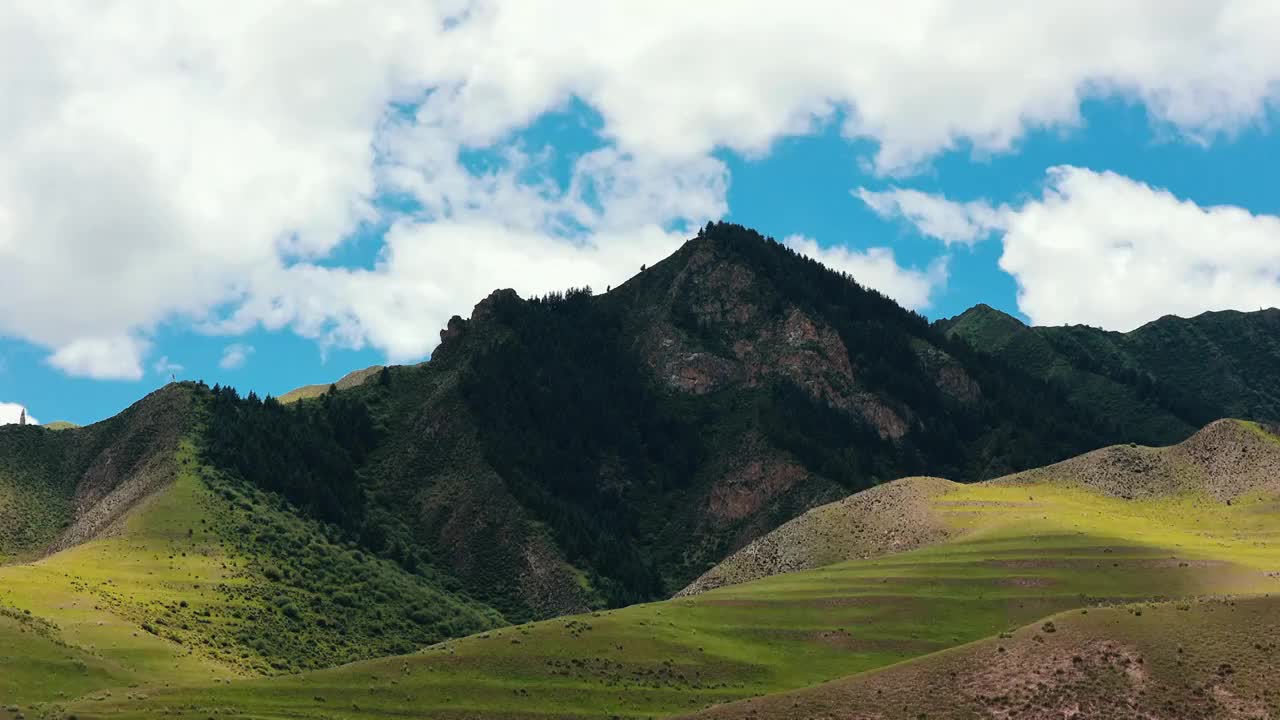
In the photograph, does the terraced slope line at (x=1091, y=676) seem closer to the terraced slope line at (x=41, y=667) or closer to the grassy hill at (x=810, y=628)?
the grassy hill at (x=810, y=628)

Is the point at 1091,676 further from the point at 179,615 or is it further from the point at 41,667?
the point at 179,615

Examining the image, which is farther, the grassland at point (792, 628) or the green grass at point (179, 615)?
the green grass at point (179, 615)

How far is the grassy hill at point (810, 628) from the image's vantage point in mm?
123125

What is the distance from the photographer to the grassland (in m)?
125

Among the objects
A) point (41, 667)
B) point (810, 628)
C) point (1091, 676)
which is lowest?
point (1091, 676)

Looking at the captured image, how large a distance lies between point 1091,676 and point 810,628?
57.2 metres

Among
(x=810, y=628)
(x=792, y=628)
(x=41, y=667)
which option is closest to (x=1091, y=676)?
(x=810, y=628)

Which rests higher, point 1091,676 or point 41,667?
point 41,667

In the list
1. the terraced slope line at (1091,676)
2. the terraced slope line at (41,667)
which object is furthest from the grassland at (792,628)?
the terraced slope line at (1091,676)

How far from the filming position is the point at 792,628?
511 ft

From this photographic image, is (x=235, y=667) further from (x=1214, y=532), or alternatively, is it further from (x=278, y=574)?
(x=1214, y=532)

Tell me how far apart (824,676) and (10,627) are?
276 feet

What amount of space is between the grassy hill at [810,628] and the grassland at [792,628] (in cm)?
27

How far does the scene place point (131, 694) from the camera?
395 ft
